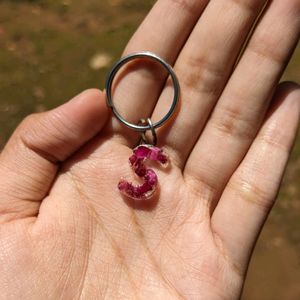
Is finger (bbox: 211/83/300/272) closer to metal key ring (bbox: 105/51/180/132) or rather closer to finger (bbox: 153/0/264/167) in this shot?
finger (bbox: 153/0/264/167)

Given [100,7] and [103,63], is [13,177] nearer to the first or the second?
[103,63]

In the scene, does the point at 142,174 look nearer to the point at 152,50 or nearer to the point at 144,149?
the point at 144,149

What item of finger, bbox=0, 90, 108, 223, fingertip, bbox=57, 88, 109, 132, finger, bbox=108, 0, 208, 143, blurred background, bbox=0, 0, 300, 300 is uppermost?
finger, bbox=108, 0, 208, 143

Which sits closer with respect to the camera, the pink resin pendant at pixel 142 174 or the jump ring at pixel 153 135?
the pink resin pendant at pixel 142 174

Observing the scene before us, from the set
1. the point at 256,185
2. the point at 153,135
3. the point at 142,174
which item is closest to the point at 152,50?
the point at 153,135

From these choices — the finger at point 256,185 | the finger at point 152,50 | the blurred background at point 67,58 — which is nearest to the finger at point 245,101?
the finger at point 256,185

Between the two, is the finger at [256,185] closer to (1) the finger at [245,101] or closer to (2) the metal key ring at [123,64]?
(1) the finger at [245,101]

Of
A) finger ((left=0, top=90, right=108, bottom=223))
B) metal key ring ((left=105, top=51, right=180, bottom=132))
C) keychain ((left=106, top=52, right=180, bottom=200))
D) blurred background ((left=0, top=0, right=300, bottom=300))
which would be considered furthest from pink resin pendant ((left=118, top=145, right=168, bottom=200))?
blurred background ((left=0, top=0, right=300, bottom=300))
